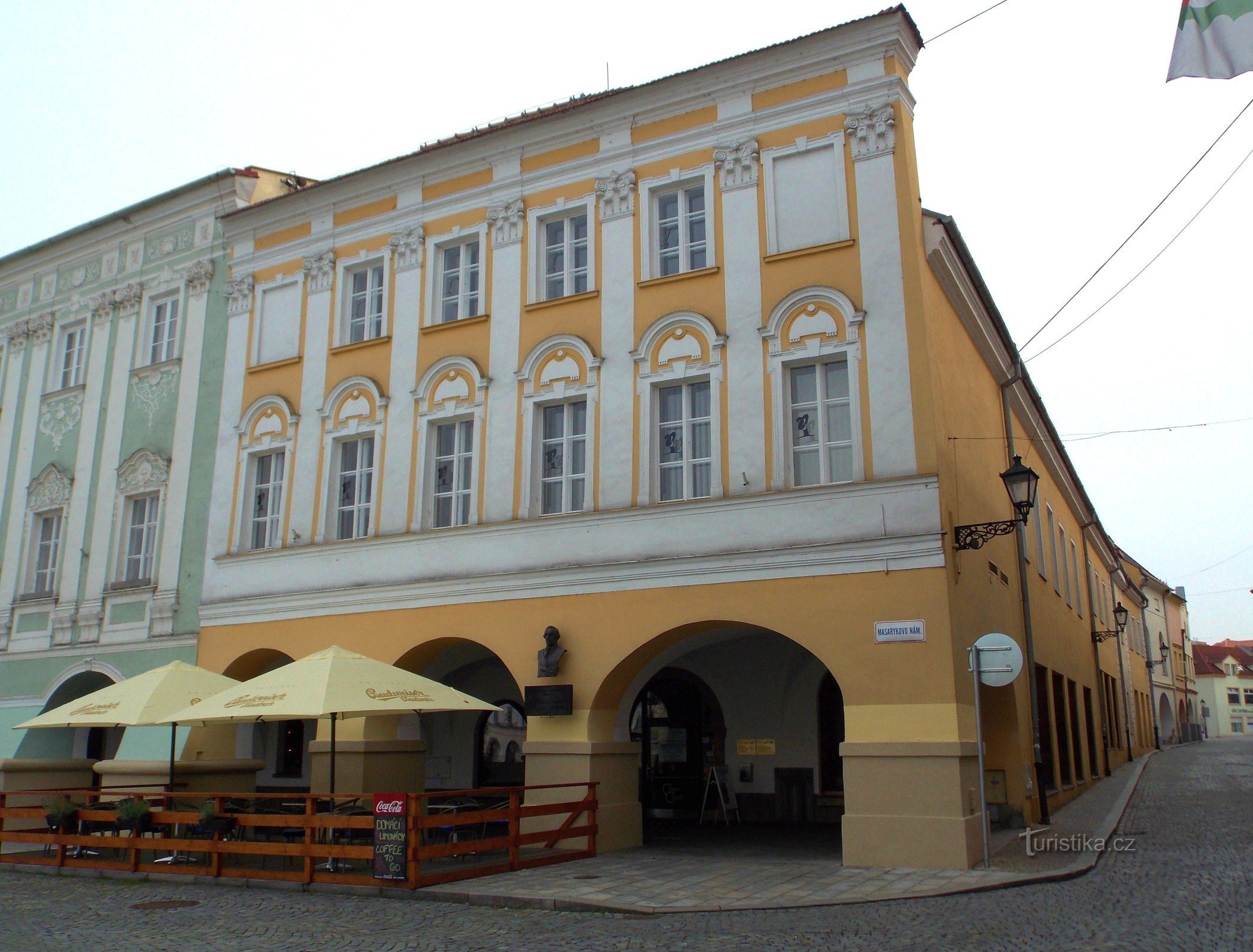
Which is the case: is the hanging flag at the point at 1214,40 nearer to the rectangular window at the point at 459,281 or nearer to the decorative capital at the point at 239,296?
the rectangular window at the point at 459,281

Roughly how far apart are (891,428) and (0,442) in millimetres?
18958

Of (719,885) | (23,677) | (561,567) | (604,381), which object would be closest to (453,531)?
(561,567)

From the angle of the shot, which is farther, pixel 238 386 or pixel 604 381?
pixel 238 386

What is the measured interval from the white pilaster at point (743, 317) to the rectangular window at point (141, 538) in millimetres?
11354

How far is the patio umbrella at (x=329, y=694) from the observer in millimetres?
12109

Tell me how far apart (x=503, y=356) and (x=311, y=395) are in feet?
12.5

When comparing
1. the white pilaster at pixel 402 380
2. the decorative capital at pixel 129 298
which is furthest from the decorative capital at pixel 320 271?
the decorative capital at pixel 129 298

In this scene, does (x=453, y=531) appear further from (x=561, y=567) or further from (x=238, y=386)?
(x=238, y=386)

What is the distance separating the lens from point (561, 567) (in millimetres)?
14977

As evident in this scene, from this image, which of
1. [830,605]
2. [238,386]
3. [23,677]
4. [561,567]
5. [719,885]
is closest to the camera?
[719,885]

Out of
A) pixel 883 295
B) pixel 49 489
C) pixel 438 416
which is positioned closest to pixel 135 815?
pixel 438 416

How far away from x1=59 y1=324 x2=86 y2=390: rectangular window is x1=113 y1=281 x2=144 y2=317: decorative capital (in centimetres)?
130

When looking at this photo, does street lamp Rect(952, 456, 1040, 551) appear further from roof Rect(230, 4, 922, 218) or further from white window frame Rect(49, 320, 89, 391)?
white window frame Rect(49, 320, 89, 391)

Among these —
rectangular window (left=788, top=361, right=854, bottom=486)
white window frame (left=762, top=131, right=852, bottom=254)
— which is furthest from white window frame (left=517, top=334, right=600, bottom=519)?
white window frame (left=762, top=131, right=852, bottom=254)
